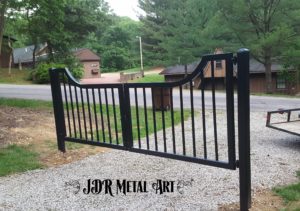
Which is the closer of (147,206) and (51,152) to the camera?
(147,206)

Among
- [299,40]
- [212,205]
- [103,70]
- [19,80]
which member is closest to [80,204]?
[212,205]

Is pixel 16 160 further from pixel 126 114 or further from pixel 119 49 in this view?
pixel 119 49

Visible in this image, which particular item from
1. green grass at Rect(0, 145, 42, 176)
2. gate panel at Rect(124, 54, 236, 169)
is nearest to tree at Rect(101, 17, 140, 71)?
gate panel at Rect(124, 54, 236, 169)

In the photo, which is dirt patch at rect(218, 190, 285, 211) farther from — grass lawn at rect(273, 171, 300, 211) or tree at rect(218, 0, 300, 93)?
tree at rect(218, 0, 300, 93)

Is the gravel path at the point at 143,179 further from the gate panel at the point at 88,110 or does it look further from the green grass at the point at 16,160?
the gate panel at the point at 88,110

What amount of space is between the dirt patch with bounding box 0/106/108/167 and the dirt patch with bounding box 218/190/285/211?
2817 mm

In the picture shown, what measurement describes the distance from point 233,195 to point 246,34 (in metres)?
19.5

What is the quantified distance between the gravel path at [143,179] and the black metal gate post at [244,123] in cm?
28

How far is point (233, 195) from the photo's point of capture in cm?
362

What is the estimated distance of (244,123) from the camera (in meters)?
3.17

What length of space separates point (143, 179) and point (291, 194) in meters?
1.70

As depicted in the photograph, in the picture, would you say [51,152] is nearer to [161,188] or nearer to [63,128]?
[63,128]

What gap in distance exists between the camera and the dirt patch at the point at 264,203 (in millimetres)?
3285

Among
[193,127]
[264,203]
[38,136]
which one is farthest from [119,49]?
[264,203]
